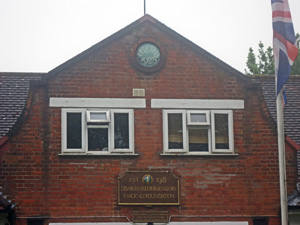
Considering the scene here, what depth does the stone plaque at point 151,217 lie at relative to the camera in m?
19.3

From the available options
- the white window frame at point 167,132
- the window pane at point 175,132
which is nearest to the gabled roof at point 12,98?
the white window frame at point 167,132

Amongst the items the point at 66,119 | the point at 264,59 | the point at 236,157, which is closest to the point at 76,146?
the point at 66,119

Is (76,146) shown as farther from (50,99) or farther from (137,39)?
(137,39)

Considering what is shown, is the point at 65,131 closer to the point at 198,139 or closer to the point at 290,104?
the point at 198,139

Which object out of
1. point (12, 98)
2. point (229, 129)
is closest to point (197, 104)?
point (229, 129)

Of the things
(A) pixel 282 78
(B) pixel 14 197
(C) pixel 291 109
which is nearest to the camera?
(A) pixel 282 78

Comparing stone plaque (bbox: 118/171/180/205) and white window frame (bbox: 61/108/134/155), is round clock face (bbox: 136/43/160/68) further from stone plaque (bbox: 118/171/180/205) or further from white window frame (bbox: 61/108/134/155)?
stone plaque (bbox: 118/171/180/205)

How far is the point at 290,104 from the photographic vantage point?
23.3 meters

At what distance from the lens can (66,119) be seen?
19500mm

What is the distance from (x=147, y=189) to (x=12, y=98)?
569 centimetres

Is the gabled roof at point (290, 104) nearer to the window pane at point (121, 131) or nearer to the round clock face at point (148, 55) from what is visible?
A: the round clock face at point (148, 55)

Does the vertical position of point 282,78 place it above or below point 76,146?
above

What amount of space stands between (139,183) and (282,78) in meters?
5.88

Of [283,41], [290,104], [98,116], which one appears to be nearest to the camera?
[283,41]
